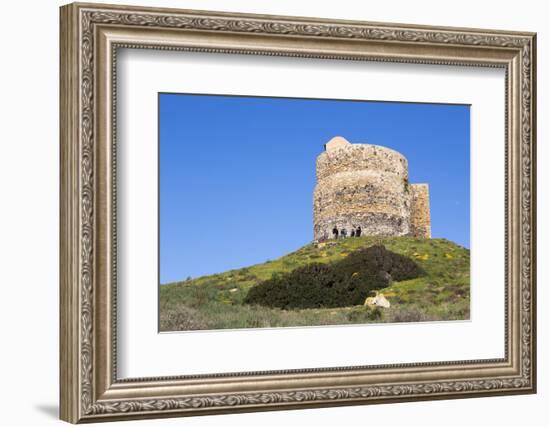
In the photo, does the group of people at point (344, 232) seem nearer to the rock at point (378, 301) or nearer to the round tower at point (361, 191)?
the round tower at point (361, 191)

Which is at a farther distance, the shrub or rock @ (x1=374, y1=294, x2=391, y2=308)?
rock @ (x1=374, y1=294, x2=391, y2=308)

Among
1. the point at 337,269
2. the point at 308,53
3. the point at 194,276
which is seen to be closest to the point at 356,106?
the point at 308,53

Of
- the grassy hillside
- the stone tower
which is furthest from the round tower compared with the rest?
the grassy hillside

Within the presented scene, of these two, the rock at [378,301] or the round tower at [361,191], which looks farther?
the rock at [378,301]

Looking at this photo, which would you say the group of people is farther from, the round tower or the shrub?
the shrub

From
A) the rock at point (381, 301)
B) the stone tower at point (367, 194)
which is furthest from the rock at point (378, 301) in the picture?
the stone tower at point (367, 194)

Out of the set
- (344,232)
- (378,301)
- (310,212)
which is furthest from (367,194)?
(378,301)

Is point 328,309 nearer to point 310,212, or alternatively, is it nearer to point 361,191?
point 310,212

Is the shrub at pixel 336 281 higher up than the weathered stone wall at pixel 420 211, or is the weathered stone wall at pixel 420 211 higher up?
the weathered stone wall at pixel 420 211

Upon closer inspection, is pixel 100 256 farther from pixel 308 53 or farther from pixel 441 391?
pixel 441 391
